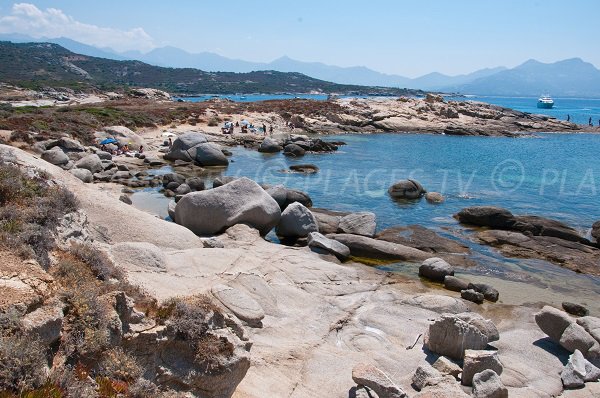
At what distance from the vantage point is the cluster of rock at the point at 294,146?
5106 cm

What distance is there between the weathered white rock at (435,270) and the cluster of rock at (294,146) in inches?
1294

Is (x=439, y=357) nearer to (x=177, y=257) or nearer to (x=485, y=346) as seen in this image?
(x=485, y=346)

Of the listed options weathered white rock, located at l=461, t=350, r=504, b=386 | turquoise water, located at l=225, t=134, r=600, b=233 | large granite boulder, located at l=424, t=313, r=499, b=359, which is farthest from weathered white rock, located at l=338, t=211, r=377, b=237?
weathered white rock, located at l=461, t=350, r=504, b=386

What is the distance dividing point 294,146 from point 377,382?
1684 inches

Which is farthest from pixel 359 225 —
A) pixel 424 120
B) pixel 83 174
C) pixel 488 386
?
pixel 424 120

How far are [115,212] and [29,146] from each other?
2287 centimetres

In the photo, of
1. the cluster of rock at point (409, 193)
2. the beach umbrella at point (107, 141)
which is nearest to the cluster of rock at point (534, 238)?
the cluster of rock at point (409, 193)

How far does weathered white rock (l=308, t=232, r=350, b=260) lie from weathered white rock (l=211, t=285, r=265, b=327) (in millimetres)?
7864

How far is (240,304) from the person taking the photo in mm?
12070

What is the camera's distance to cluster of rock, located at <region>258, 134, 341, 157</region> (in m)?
51.1

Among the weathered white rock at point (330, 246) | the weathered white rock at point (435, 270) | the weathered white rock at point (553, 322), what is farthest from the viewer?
the weathered white rock at point (330, 246)

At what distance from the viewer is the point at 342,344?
12.6 meters

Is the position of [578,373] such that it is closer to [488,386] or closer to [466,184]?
[488,386]

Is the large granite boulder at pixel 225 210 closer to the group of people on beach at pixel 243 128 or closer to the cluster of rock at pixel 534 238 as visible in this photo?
the cluster of rock at pixel 534 238
